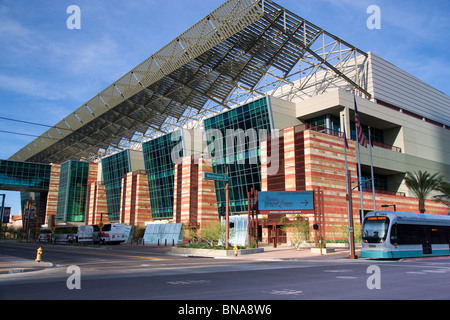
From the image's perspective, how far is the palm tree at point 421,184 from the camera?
5506 centimetres

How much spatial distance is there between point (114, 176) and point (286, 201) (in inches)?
2142

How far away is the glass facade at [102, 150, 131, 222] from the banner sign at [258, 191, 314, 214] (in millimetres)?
46792

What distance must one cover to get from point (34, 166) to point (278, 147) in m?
72.1

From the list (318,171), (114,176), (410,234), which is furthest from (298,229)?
(114,176)

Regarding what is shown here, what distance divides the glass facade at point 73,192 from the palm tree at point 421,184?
72106 mm

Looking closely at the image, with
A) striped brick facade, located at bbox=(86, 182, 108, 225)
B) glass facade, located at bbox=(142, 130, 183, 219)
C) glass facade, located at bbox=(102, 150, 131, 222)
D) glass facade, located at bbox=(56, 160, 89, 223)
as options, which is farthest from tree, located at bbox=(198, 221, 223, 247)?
glass facade, located at bbox=(56, 160, 89, 223)

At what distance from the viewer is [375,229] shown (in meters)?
26.3

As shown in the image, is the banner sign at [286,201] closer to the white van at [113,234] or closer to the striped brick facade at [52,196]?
the white van at [113,234]

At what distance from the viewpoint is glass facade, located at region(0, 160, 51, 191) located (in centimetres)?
9088

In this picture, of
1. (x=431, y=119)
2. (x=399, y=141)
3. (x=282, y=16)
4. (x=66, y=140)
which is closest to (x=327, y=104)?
(x=282, y=16)

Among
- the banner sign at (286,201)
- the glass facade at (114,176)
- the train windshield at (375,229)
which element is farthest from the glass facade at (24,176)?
the train windshield at (375,229)

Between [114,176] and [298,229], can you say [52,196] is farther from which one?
[298,229]

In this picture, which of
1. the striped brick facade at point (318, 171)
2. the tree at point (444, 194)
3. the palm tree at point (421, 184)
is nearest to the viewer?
the striped brick facade at point (318, 171)

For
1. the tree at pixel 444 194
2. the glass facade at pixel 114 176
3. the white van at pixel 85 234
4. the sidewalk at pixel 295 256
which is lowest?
the sidewalk at pixel 295 256
